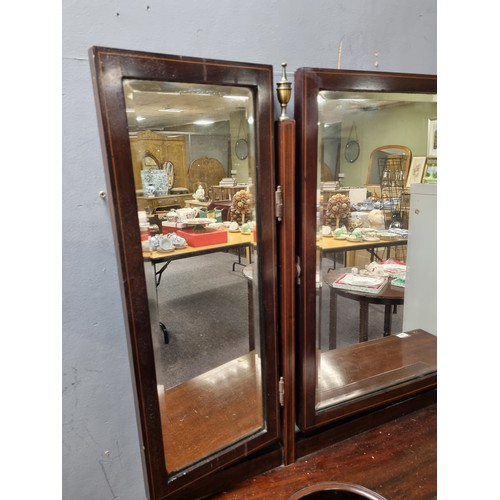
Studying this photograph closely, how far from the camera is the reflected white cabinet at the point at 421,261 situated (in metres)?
1.03

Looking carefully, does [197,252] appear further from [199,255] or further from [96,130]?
[96,130]

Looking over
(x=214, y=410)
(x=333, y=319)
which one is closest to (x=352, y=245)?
(x=333, y=319)

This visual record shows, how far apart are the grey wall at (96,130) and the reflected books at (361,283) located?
20.0 inches

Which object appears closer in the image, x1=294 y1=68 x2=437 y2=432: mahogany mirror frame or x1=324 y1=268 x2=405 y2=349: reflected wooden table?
x1=294 y1=68 x2=437 y2=432: mahogany mirror frame

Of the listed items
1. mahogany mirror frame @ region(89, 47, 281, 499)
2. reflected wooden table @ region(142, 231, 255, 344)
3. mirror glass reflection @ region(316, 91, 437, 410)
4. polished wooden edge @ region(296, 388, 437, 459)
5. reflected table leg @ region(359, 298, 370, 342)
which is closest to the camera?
mahogany mirror frame @ region(89, 47, 281, 499)

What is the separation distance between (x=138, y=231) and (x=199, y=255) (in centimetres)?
17

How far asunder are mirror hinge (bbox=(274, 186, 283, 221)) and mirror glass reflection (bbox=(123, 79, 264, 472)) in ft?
0.14

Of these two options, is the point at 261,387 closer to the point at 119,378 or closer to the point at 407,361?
the point at 119,378

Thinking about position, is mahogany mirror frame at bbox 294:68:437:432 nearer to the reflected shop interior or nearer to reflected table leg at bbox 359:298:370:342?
the reflected shop interior

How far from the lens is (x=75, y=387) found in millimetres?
731

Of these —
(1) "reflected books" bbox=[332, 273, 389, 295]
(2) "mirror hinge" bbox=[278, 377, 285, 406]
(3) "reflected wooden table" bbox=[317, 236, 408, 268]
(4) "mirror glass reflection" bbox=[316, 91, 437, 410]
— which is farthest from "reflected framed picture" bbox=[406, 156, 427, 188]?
(2) "mirror hinge" bbox=[278, 377, 285, 406]

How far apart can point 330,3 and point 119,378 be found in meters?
0.91

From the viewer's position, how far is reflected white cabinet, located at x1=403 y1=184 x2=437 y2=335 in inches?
40.7

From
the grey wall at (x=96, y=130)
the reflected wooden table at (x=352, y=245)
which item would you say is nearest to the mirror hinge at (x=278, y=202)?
the reflected wooden table at (x=352, y=245)
